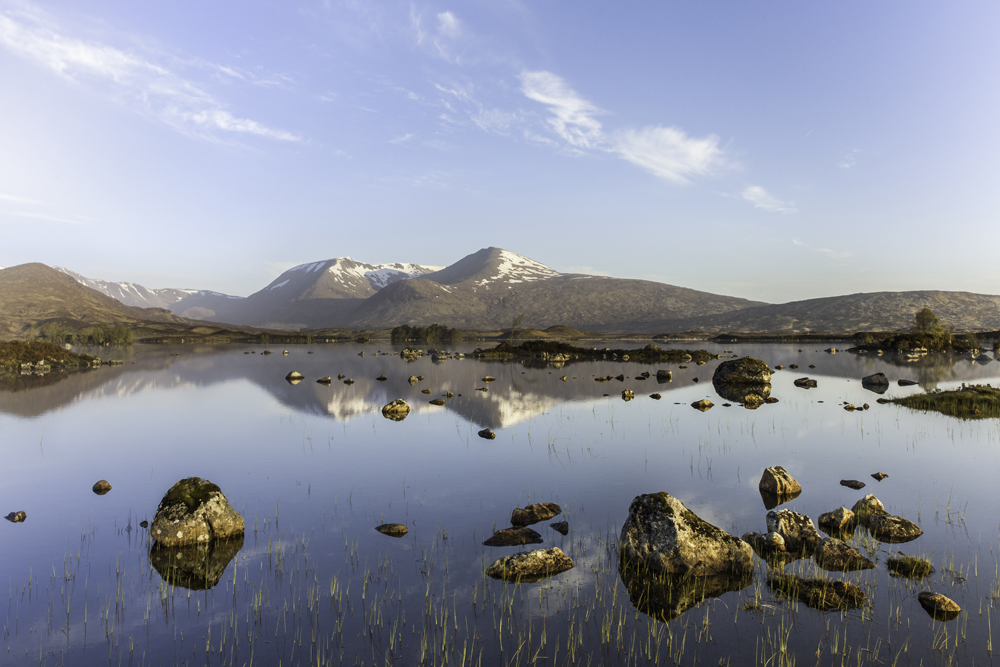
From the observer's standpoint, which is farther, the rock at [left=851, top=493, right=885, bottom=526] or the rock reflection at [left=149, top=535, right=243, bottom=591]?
the rock at [left=851, top=493, right=885, bottom=526]

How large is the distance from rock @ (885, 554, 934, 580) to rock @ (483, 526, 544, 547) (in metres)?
6.58

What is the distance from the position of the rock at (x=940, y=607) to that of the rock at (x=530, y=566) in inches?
224

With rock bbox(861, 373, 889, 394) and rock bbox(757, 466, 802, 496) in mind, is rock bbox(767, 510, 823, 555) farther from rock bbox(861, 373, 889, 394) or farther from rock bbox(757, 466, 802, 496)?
rock bbox(861, 373, 889, 394)

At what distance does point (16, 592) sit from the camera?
30.8 feet

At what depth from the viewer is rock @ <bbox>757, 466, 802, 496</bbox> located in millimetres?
14422

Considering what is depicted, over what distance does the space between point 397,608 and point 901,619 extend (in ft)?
25.7

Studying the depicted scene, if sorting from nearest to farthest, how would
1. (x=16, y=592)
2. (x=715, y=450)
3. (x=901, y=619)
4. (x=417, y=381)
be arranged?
(x=901, y=619)
(x=16, y=592)
(x=715, y=450)
(x=417, y=381)

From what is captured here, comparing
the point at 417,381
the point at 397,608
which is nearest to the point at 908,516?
the point at 397,608

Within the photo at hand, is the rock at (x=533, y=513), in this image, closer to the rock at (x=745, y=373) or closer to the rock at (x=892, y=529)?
the rock at (x=892, y=529)

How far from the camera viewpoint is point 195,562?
34.9 ft

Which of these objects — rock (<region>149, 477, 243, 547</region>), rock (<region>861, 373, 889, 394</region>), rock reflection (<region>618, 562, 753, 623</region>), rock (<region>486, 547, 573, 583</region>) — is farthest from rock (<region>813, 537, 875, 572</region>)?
rock (<region>861, 373, 889, 394</region>)

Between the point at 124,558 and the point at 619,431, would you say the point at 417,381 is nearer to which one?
the point at 619,431

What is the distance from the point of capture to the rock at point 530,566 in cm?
977

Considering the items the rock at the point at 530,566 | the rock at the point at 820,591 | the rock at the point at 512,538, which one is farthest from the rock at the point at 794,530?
the rock at the point at 512,538
